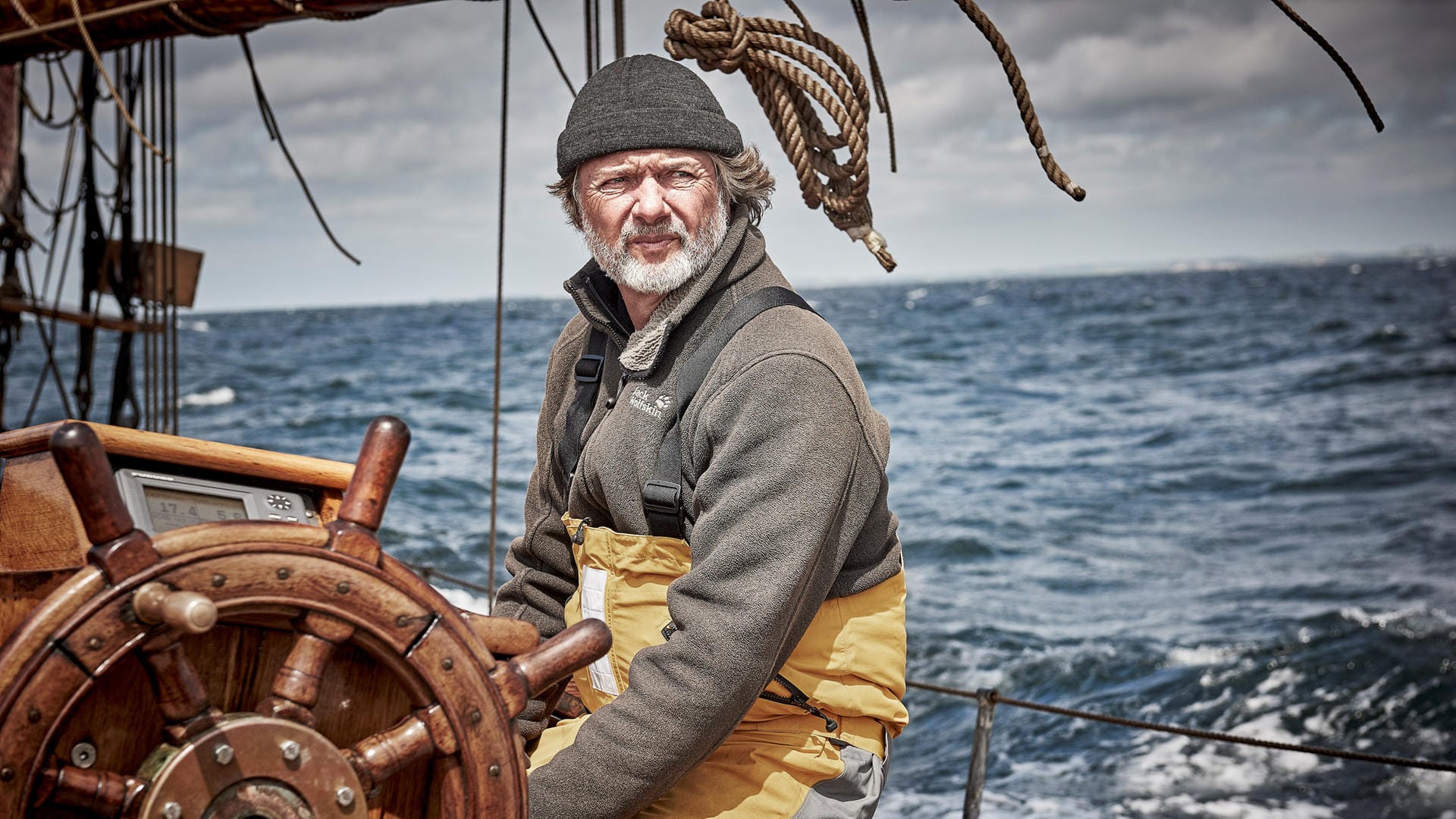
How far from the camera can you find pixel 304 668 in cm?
121

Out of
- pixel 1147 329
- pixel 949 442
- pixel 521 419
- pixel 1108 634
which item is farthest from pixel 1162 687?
pixel 1147 329

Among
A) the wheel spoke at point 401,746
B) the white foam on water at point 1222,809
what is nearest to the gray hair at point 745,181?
the wheel spoke at point 401,746

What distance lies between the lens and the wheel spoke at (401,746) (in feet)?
4.07

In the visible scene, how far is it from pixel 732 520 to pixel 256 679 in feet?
2.06

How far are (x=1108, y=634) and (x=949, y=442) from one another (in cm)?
890

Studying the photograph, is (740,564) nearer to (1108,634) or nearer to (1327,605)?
(1108,634)

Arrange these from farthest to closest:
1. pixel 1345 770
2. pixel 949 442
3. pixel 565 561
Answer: pixel 949 442
pixel 1345 770
pixel 565 561

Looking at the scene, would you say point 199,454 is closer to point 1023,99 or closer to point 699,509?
point 699,509

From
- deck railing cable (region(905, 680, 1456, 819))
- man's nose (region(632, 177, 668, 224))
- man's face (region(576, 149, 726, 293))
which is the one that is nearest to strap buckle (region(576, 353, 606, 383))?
man's face (region(576, 149, 726, 293))

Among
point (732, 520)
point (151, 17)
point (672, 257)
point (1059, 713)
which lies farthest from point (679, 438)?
point (151, 17)

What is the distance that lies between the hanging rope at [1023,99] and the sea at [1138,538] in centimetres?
392

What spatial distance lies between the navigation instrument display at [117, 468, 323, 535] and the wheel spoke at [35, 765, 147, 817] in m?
0.36

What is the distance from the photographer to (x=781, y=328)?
1.79m

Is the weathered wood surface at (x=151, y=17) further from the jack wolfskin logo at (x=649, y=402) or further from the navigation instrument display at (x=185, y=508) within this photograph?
the navigation instrument display at (x=185, y=508)
